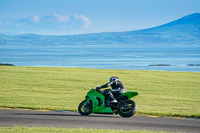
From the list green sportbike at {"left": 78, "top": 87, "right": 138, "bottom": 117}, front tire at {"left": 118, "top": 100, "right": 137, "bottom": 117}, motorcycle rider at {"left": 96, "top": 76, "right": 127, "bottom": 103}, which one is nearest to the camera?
front tire at {"left": 118, "top": 100, "right": 137, "bottom": 117}

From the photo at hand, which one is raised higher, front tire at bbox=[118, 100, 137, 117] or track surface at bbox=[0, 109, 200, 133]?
front tire at bbox=[118, 100, 137, 117]

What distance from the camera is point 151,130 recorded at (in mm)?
10320

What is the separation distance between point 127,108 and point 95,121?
1.45 m

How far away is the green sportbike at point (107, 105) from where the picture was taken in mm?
12617

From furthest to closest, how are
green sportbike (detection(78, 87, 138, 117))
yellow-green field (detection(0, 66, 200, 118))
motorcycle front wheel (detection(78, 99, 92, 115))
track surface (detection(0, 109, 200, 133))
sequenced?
yellow-green field (detection(0, 66, 200, 118)), motorcycle front wheel (detection(78, 99, 92, 115)), green sportbike (detection(78, 87, 138, 117)), track surface (detection(0, 109, 200, 133))

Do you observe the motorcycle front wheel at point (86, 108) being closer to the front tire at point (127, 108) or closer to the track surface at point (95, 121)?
the track surface at point (95, 121)

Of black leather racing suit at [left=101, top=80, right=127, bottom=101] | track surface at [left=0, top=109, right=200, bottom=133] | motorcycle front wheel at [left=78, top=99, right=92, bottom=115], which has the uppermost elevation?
black leather racing suit at [left=101, top=80, right=127, bottom=101]

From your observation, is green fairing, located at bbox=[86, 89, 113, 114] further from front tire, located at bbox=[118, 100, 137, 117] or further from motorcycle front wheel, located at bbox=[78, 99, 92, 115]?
front tire, located at bbox=[118, 100, 137, 117]

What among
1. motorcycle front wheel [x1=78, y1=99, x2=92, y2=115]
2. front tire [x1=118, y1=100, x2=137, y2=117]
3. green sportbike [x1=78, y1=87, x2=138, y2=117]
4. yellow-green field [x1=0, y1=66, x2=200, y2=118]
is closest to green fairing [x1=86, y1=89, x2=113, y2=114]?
green sportbike [x1=78, y1=87, x2=138, y2=117]

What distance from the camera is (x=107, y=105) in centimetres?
1301

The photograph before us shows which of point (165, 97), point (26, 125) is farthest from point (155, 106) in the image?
point (26, 125)

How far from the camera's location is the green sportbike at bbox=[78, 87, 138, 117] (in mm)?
12617

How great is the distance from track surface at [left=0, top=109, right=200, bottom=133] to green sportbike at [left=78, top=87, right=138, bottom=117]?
0.74 ft

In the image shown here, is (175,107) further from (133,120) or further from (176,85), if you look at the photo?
(176,85)
